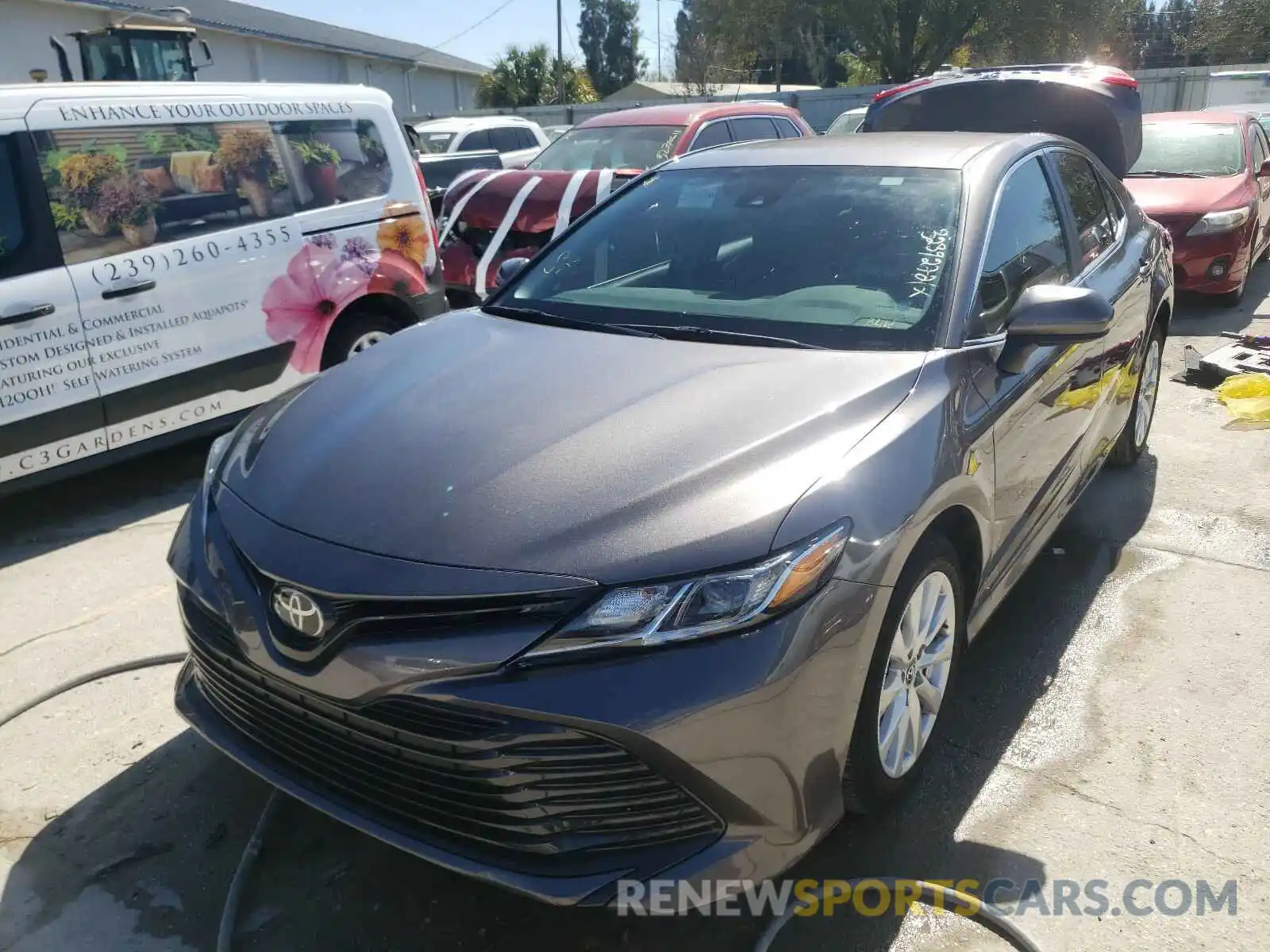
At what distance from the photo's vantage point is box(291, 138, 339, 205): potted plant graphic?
5324 millimetres

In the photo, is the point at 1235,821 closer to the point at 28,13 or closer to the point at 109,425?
the point at 109,425

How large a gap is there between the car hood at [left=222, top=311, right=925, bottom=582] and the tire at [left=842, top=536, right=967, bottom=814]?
361 mm

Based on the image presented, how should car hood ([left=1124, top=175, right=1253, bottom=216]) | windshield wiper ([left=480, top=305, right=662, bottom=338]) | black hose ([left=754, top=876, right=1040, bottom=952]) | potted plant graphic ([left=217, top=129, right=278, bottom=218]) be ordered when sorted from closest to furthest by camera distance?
black hose ([left=754, top=876, right=1040, bottom=952]) < windshield wiper ([left=480, top=305, right=662, bottom=338]) < potted plant graphic ([left=217, top=129, right=278, bottom=218]) < car hood ([left=1124, top=175, right=1253, bottom=216])

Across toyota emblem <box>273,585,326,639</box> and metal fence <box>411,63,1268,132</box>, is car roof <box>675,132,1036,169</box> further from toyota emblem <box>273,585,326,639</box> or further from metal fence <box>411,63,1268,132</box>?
metal fence <box>411,63,1268,132</box>

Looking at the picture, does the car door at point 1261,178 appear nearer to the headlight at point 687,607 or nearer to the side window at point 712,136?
the side window at point 712,136

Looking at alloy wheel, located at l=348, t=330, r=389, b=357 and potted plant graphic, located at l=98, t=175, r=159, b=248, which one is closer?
potted plant graphic, located at l=98, t=175, r=159, b=248

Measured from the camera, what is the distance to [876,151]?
3422 mm

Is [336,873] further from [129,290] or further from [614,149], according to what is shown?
[614,149]

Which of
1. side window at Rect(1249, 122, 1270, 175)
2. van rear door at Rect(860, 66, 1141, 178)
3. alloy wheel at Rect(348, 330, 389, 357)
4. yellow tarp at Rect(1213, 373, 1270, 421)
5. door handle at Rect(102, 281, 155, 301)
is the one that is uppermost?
van rear door at Rect(860, 66, 1141, 178)

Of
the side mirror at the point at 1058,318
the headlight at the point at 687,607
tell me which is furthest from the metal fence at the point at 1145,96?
the headlight at the point at 687,607

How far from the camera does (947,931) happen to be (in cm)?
228

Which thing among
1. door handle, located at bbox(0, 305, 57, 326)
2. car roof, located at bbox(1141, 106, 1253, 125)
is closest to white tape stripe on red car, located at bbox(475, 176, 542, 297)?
door handle, located at bbox(0, 305, 57, 326)

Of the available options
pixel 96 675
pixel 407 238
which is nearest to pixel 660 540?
pixel 96 675

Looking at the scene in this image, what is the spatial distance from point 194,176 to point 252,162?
0.34 metres
